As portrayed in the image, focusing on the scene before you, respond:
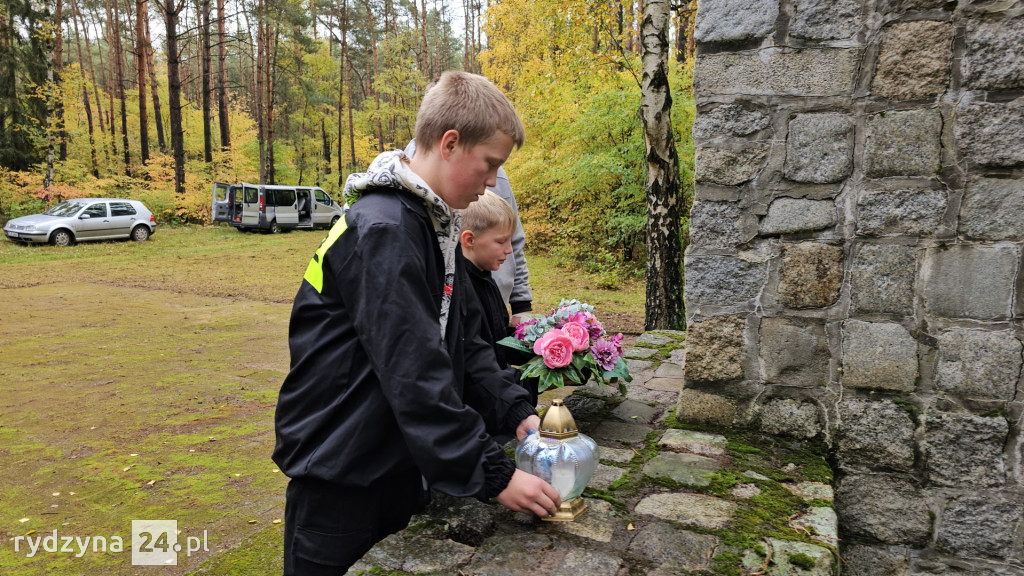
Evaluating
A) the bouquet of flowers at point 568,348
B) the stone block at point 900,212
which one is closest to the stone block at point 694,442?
the bouquet of flowers at point 568,348

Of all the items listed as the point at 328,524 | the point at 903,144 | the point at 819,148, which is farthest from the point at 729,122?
the point at 328,524

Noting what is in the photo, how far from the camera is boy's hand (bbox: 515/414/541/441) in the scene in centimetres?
193

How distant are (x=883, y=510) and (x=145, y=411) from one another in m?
4.74

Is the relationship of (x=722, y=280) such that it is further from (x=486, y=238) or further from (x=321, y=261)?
(x=321, y=261)

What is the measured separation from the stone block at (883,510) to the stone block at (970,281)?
0.68 meters

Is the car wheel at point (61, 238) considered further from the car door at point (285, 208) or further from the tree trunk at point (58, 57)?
the tree trunk at point (58, 57)

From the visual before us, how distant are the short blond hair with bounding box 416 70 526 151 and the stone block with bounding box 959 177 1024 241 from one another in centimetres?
170

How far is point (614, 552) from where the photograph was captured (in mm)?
1766

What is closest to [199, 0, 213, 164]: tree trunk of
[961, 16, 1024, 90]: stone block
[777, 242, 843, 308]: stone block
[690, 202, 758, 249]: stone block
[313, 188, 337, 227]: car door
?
[313, 188, 337, 227]: car door

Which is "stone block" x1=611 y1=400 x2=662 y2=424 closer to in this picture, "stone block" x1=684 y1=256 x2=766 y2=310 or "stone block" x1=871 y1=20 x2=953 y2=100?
"stone block" x1=684 y1=256 x2=766 y2=310

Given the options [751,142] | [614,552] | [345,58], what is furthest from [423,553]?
[345,58]

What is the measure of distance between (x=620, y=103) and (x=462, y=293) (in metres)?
9.49

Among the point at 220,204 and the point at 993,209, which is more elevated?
the point at 993,209

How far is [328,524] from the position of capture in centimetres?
164
